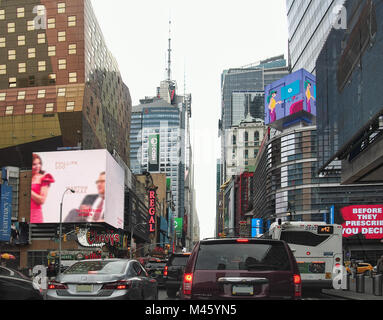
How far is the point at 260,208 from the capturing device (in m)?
152

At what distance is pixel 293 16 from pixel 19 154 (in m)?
66.6

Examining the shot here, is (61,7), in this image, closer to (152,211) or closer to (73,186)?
(73,186)

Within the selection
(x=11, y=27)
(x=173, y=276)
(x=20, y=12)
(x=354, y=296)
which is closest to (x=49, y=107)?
(x=11, y=27)

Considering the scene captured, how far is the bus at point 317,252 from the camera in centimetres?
2283

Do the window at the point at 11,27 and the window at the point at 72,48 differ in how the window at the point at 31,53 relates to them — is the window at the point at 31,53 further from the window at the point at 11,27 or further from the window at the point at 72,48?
the window at the point at 72,48

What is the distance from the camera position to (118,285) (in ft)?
38.6

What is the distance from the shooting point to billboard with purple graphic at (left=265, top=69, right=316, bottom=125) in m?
117

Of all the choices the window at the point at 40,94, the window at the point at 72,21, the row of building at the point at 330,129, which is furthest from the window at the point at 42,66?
the row of building at the point at 330,129

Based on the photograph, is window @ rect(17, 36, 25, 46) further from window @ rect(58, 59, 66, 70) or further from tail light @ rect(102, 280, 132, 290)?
tail light @ rect(102, 280, 132, 290)

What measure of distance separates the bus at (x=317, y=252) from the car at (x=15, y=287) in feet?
46.2

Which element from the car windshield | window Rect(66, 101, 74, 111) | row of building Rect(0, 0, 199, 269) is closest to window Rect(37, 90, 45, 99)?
row of building Rect(0, 0, 199, 269)

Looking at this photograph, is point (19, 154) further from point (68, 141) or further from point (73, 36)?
point (73, 36)

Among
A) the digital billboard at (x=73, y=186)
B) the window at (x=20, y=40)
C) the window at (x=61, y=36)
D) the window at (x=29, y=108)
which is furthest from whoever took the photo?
the window at (x=20, y=40)
